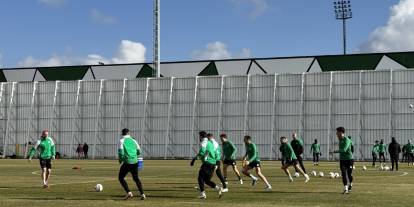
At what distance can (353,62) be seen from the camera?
7800cm

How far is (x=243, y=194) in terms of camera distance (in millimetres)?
22344

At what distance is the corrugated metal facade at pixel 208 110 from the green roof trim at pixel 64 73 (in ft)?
23.8

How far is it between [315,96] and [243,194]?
1995 inches

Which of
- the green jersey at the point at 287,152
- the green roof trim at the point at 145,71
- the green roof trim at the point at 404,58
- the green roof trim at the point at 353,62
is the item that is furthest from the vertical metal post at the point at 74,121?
the green jersey at the point at 287,152

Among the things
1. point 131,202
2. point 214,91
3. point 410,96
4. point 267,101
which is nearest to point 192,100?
point 214,91

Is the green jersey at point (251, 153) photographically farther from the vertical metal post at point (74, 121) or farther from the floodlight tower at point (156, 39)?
the vertical metal post at point (74, 121)

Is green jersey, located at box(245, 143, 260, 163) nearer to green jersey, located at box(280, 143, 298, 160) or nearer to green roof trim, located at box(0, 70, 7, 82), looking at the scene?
green jersey, located at box(280, 143, 298, 160)

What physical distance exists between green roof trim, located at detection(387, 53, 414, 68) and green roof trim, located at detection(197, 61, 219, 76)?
69.2ft

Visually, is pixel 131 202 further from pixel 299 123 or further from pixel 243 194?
pixel 299 123

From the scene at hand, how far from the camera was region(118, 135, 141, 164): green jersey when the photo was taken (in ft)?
64.6

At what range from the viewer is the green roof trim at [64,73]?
9000cm

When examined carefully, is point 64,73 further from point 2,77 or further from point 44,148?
point 44,148

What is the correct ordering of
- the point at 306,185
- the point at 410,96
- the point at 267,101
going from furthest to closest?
1. the point at 267,101
2. the point at 410,96
3. the point at 306,185

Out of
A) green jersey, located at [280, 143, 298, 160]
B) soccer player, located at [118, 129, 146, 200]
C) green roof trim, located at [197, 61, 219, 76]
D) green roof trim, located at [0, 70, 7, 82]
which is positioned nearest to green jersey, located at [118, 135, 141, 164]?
soccer player, located at [118, 129, 146, 200]
